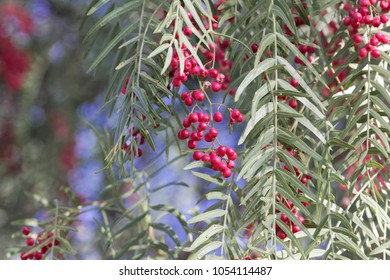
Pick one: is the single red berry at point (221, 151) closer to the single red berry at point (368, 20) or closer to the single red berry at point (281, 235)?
the single red berry at point (281, 235)

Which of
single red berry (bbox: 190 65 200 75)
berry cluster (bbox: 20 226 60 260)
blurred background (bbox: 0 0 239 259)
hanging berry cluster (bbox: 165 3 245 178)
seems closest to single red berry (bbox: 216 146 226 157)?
hanging berry cluster (bbox: 165 3 245 178)

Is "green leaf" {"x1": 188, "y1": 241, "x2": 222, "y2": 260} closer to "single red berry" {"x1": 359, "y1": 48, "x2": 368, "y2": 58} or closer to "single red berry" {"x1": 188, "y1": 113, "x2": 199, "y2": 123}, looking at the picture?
"single red berry" {"x1": 188, "y1": 113, "x2": 199, "y2": 123}

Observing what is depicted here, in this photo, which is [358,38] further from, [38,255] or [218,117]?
[38,255]

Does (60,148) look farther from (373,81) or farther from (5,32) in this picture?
(373,81)

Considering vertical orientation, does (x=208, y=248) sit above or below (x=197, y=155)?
below

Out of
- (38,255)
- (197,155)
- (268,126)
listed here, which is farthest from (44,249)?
(268,126)

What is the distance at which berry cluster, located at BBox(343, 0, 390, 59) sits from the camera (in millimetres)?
1002

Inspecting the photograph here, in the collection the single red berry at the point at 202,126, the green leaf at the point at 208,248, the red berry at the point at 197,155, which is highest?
the single red berry at the point at 202,126

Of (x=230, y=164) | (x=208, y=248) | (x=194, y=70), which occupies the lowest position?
(x=208, y=248)

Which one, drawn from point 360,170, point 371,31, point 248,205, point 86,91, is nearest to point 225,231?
point 248,205

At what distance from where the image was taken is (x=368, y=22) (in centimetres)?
103

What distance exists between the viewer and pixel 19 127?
7.13 ft

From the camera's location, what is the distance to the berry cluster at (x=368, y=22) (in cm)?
100

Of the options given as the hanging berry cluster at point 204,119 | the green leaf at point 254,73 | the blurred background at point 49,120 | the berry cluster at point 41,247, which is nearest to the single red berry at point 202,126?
the hanging berry cluster at point 204,119
